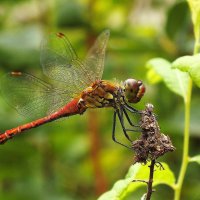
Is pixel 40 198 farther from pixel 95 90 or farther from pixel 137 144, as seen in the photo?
pixel 137 144

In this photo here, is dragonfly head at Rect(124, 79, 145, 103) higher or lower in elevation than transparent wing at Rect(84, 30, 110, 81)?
lower

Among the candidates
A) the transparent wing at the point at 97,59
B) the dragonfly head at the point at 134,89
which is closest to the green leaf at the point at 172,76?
the dragonfly head at the point at 134,89

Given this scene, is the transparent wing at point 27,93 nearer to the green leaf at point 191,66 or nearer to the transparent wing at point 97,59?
the transparent wing at point 97,59

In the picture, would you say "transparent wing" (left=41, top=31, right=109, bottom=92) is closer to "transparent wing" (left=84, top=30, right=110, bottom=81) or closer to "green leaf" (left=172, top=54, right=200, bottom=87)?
"transparent wing" (left=84, top=30, right=110, bottom=81)

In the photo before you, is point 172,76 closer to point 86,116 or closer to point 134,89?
point 134,89

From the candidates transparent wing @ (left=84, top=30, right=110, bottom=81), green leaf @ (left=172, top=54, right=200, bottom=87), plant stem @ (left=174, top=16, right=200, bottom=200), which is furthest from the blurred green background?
green leaf @ (left=172, top=54, right=200, bottom=87)
